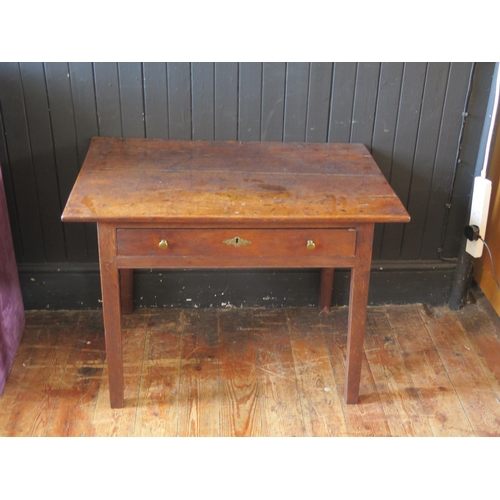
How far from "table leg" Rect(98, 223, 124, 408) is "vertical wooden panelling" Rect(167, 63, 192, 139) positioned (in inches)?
24.4

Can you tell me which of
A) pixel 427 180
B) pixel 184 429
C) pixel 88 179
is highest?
pixel 88 179

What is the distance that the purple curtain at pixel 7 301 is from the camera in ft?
7.52

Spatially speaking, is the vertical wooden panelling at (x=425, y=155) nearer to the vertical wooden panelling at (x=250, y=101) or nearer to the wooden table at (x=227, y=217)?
the wooden table at (x=227, y=217)

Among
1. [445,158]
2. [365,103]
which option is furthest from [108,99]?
[445,158]

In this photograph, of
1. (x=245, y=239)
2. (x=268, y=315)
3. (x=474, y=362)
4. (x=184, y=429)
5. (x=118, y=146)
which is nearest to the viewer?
(x=245, y=239)

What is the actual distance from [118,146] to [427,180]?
3.74ft

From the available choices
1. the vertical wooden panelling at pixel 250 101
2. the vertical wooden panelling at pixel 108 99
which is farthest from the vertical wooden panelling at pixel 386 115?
the vertical wooden panelling at pixel 108 99

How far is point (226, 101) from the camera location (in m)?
2.35

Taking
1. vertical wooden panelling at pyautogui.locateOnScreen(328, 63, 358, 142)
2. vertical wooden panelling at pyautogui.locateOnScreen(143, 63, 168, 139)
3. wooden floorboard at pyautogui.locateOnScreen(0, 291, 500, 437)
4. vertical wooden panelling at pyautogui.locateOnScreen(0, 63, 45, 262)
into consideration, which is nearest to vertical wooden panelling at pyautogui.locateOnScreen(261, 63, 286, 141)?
vertical wooden panelling at pyautogui.locateOnScreen(328, 63, 358, 142)

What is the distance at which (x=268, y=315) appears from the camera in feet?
8.73

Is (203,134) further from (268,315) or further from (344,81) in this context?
(268,315)

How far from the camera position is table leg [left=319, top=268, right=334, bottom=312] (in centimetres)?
261

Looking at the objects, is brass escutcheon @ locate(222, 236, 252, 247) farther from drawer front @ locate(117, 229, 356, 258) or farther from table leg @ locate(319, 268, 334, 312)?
table leg @ locate(319, 268, 334, 312)

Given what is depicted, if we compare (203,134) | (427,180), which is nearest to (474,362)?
(427,180)
